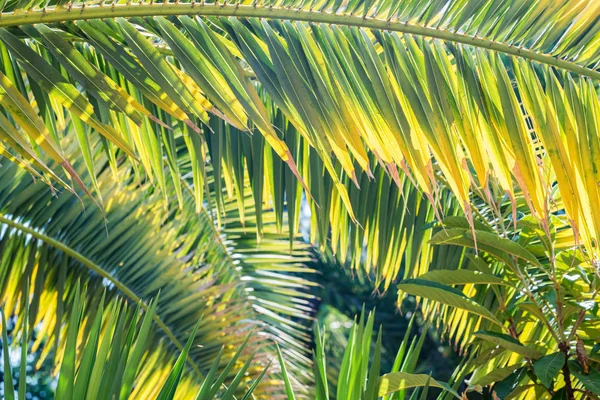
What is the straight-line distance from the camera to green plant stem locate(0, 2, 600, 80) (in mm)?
902

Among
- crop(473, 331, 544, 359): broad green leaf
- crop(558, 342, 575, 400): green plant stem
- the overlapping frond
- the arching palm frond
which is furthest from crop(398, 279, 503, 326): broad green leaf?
the arching palm frond

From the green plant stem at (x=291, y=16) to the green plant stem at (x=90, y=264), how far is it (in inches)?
47.3

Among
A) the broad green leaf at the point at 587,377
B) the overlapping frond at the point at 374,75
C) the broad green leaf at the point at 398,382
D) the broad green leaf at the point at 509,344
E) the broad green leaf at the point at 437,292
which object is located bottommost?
the broad green leaf at the point at 398,382

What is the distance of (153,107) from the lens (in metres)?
1.35

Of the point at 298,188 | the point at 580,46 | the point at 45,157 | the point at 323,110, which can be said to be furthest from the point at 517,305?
the point at 45,157

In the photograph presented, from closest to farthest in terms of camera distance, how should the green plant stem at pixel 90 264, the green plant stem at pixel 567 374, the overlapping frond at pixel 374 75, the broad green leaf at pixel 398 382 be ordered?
the overlapping frond at pixel 374 75
the broad green leaf at pixel 398 382
the green plant stem at pixel 567 374
the green plant stem at pixel 90 264

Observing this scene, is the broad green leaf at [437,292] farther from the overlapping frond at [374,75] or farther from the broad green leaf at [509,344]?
the overlapping frond at [374,75]

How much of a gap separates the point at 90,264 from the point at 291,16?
4.77 feet

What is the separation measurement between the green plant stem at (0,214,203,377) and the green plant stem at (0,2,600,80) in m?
1.20

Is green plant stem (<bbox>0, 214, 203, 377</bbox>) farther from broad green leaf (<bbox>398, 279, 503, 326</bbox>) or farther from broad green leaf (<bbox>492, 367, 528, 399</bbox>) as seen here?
broad green leaf (<bbox>492, 367, 528, 399</bbox>)

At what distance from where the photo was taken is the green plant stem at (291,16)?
90cm

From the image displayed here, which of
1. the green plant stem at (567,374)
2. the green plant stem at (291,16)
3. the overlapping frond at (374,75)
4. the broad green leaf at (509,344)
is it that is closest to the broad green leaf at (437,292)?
the broad green leaf at (509,344)

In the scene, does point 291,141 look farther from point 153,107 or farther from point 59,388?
point 59,388

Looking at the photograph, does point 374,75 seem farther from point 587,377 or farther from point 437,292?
point 587,377
